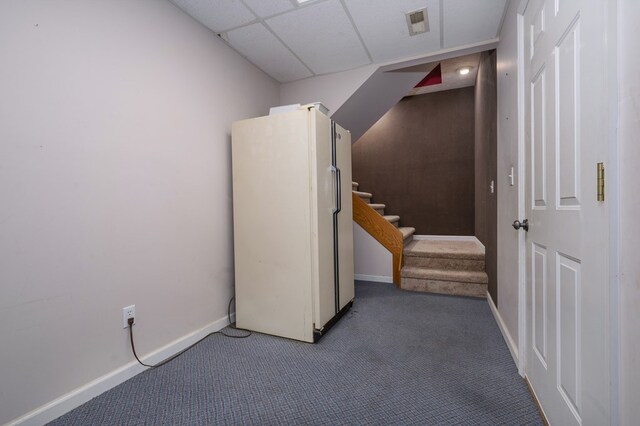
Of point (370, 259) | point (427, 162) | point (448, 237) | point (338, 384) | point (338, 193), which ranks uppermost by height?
point (427, 162)

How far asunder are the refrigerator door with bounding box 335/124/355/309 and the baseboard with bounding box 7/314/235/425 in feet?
3.99

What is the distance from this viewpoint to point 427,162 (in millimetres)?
4301

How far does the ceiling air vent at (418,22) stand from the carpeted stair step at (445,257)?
2188 mm

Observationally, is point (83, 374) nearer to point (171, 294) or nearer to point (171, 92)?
point (171, 294)

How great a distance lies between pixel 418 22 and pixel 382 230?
2.10m

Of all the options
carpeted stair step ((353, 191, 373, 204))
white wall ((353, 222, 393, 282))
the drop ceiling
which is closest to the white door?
the drop ceiling

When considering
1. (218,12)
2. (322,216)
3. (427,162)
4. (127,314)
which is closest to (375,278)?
(322,216)

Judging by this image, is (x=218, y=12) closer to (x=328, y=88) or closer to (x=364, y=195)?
(x=328, y=88)

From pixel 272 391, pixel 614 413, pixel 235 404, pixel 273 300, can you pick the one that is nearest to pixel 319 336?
pixel 273 300

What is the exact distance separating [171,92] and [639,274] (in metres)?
2.34

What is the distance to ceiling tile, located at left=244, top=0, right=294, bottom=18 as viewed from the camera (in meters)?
1.89

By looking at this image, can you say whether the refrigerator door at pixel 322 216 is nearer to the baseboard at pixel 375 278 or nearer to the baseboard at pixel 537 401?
the baseboard at pixel 537 401

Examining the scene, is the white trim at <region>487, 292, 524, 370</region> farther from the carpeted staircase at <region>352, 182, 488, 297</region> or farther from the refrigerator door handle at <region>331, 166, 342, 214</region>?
the refrigerator door handle at <region>331, 166, 342, 214</region>

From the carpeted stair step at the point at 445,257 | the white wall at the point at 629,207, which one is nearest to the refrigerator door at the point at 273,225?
the white wall at the point at 629,207
